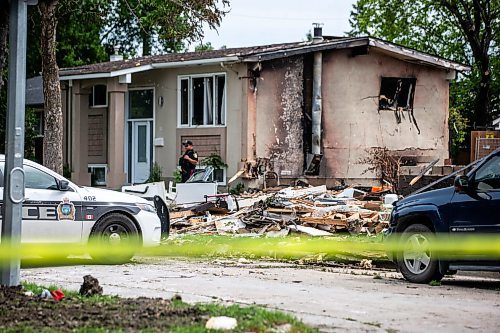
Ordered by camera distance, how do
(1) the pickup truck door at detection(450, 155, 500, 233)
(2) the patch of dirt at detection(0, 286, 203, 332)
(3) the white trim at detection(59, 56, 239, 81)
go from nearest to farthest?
(2) the patch of dirt at detection(0, 286, 203, 332) < (1) the pickup truck door at detection(450, 155, 500, 233) < (3) the white trim at detection(59, 56, 239, 81)

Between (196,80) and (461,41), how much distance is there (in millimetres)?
24815

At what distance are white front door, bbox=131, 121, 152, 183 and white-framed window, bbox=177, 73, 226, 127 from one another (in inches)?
74.3

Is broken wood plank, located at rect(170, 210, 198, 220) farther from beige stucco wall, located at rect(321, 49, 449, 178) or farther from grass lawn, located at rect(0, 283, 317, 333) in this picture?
grass lawn, located at rect(0, 283, 317, 333)

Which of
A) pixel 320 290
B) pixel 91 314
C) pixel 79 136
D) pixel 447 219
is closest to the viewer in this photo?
pixel 91 314

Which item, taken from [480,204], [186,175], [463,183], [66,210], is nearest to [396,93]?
[186,175]

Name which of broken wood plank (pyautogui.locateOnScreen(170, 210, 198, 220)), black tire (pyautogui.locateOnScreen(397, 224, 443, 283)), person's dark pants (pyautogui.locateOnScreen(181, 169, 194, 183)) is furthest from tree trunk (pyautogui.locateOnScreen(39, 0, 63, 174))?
black tire (pyautogui.locateOnScreen(397, 224, 443, 283))

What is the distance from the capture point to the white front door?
32844 mm

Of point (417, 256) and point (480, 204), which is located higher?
point (480, 204)

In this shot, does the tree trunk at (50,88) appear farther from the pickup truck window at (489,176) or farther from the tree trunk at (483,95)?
the tree trunk at (483,95)

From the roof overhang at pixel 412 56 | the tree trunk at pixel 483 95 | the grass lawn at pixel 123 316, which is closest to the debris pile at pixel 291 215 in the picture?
the roof overhang at pixel 412 56

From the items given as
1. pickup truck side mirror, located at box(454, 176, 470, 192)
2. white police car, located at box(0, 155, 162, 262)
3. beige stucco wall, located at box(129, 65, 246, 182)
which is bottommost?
white police car, located at box(0, 155, 162, 262)

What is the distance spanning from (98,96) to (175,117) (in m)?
4.23

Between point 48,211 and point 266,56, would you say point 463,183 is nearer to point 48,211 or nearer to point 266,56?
point 48,211

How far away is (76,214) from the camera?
51.4 ft
